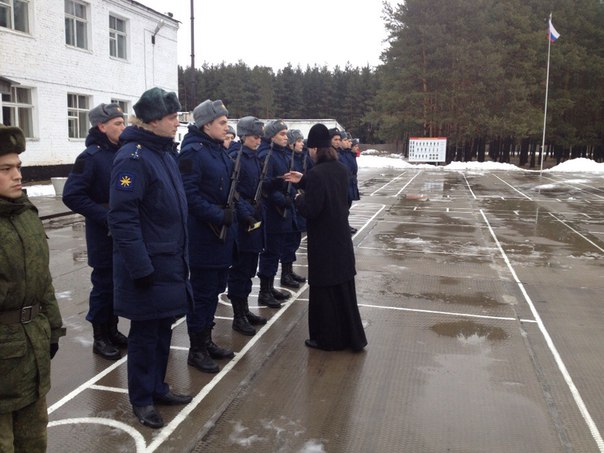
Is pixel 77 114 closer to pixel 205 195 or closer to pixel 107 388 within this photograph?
pixel 205 195

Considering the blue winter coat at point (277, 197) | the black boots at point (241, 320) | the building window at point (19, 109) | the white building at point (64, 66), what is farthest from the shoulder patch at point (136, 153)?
the building window at point (19, 109)

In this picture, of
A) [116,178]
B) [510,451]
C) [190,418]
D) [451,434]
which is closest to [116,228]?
[116,178]

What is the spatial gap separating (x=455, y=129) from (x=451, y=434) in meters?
47.5

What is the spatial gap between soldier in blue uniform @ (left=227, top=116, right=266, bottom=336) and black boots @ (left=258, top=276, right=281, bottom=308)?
0.79 meters

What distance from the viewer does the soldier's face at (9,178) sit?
230 centimetres

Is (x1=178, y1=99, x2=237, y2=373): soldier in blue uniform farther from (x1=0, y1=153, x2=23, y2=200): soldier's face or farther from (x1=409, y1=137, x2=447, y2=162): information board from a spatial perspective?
(x1=409, y1=137, x2=447, y2=162): information board

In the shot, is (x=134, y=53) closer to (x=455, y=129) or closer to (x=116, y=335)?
(x=116, y=335)

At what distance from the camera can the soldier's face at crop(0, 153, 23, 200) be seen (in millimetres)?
2305

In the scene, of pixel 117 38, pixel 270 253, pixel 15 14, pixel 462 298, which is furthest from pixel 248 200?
pixel 117 38

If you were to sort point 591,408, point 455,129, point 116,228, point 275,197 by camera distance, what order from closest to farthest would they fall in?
point 116,228
point 591,408
point 275,197
point 455,129

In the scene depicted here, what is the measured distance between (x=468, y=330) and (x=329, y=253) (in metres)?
1.80

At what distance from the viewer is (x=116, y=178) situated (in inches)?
131

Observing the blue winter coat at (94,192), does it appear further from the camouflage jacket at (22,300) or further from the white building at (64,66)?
the white building at (64,66)

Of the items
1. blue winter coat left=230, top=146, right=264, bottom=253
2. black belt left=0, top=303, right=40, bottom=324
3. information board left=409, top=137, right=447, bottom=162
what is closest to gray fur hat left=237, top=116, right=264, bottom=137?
blue winter coat left=230, top=146, right=264, bottom=253
